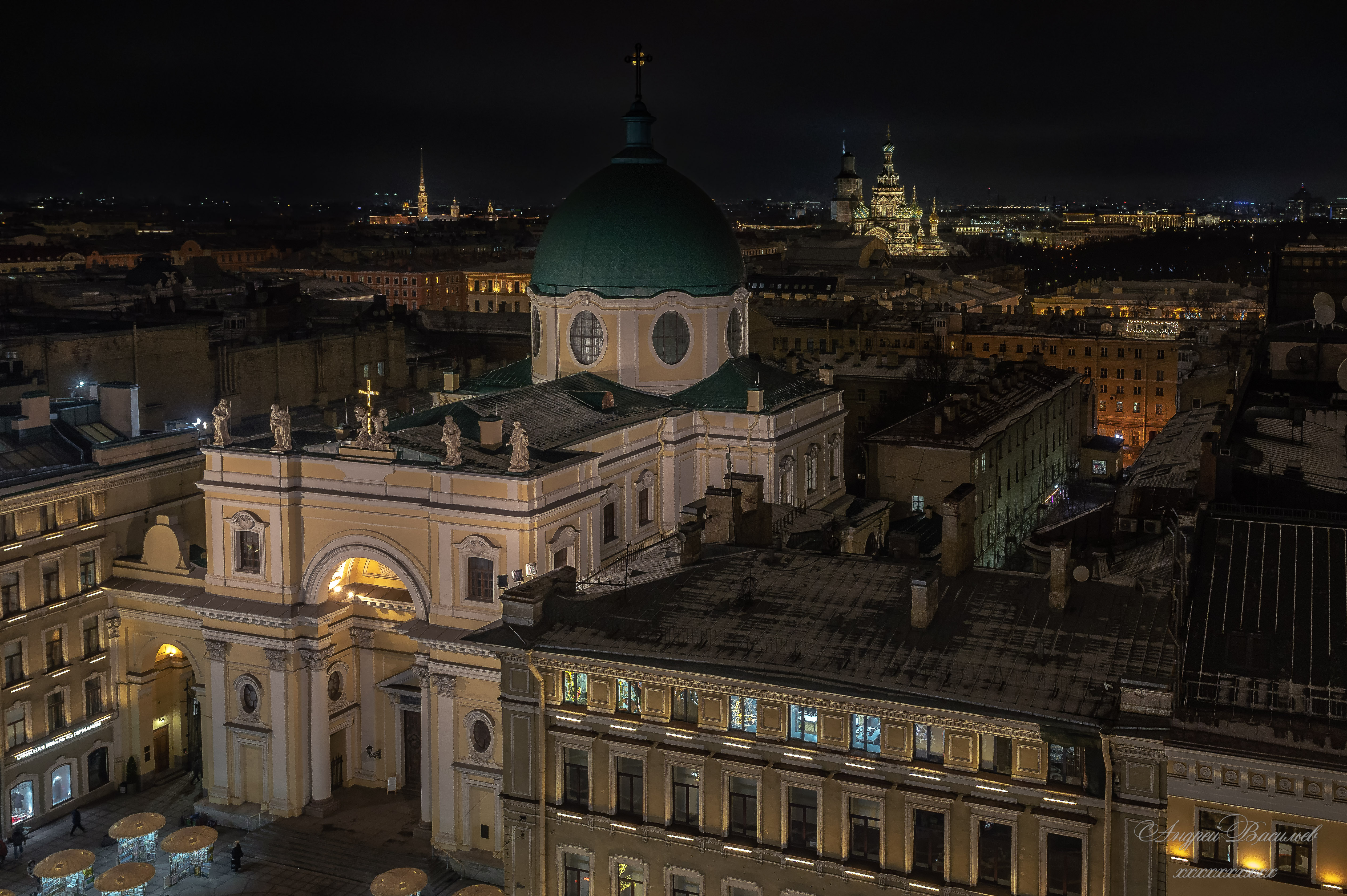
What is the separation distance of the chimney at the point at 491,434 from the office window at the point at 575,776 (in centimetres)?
1271

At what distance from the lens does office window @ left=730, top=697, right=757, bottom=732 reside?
30.7 meters

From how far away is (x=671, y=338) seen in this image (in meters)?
54.4

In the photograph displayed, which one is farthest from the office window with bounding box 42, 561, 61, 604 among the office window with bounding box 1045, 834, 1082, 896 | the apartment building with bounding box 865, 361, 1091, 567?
the apartment building with bounding box 865, 361, 1091, 567

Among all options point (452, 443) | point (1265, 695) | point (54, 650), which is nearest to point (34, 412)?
point (54, 650)

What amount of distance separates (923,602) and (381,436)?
59.5 ft

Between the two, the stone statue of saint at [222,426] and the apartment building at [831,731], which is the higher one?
the stone statue of saint at [222,426]

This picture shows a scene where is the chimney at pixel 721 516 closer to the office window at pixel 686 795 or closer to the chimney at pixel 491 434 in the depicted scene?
the chimney at pixel 491 434

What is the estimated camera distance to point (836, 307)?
122 m

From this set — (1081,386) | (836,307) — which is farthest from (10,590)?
(836,307)

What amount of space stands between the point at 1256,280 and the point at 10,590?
184592 millimetres

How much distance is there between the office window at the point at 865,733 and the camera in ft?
96.9

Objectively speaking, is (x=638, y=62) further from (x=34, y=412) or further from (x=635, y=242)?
(x=34, y=412)

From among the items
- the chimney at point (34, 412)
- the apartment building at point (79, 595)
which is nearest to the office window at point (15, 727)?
the apartment building at point (79, 595)

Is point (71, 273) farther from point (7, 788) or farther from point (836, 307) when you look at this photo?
point (7, 788)
